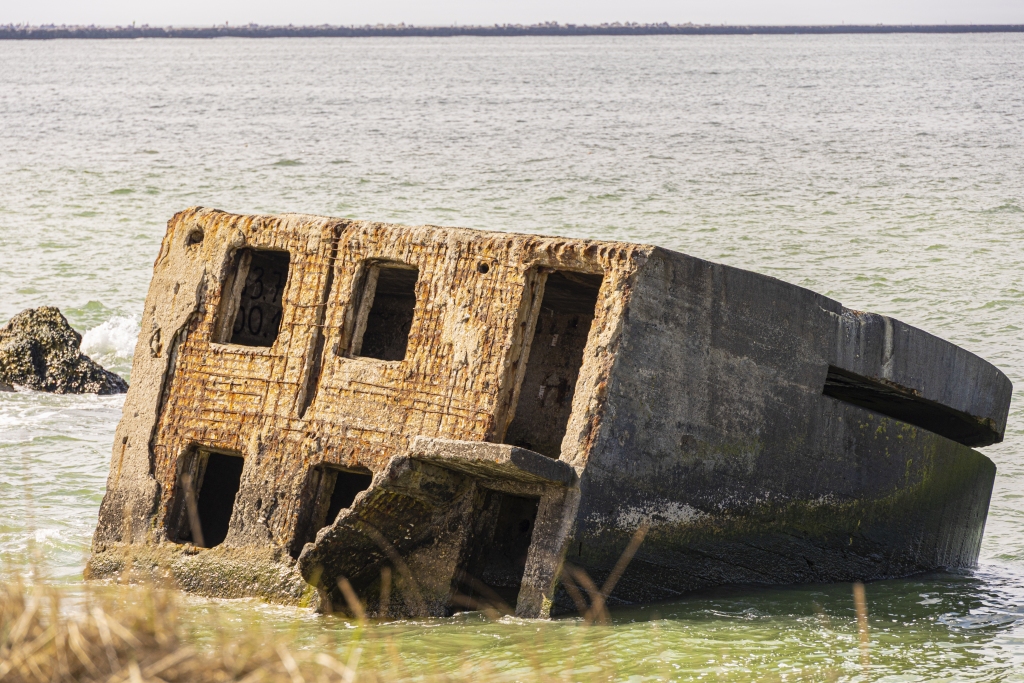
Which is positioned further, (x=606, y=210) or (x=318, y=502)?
(x=606, y=210)

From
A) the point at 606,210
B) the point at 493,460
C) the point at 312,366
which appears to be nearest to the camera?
the point at 493,460

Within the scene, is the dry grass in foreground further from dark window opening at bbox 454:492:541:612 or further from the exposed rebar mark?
the exposed rebar mark

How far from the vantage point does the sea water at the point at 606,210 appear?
17.9 ft

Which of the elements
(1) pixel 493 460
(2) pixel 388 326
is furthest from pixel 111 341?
(1) pixel 493 460

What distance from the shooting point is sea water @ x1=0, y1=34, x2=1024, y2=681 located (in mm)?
5465

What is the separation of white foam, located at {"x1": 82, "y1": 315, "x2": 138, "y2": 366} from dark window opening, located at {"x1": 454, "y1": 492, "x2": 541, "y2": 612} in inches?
390

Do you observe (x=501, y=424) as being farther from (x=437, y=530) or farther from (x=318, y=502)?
(x=318, y=502)

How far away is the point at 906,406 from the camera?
6.86 meters

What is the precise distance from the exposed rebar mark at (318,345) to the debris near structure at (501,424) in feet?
0.03

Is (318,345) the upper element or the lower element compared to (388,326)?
lower

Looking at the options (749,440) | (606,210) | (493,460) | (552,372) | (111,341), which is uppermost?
(606,210)

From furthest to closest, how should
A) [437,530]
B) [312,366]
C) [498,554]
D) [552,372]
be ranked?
1. [552,372]
2. [498,554]
3. [312,366]
4. [437,530]

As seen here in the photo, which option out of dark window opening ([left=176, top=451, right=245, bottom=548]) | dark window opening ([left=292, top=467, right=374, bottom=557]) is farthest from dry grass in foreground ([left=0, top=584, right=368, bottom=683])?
dark window opening ([left=176, top=451, right=245, bottom=548])

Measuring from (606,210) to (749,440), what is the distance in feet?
53.9
